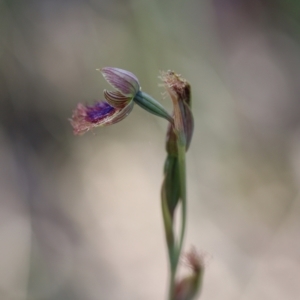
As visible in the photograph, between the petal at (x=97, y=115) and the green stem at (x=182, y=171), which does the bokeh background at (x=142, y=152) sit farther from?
the petal at (x=97, y=115)

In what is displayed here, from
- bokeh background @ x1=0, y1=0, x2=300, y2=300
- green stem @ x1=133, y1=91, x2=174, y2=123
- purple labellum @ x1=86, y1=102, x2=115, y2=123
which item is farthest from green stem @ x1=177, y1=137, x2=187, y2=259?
bokeh background @ x1=0, y1=0, x2=300, y2=300

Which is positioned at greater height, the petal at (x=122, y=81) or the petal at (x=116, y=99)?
the petal at (x=122, y=81)

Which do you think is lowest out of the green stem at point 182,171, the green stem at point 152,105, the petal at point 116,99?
the green stem at point 182,171

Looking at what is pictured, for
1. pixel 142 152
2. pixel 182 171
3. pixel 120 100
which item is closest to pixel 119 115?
pixel 120 100

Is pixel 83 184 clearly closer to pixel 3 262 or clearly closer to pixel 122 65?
pixel 3 262

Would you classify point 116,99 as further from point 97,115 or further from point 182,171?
point 182,171

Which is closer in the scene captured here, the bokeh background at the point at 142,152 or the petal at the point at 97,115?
the petal at the point at 97,115

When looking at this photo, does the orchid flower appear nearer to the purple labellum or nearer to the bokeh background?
the purple labellum

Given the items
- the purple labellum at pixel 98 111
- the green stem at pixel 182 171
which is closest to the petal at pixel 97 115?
the purple labellum at pixel 98 111
